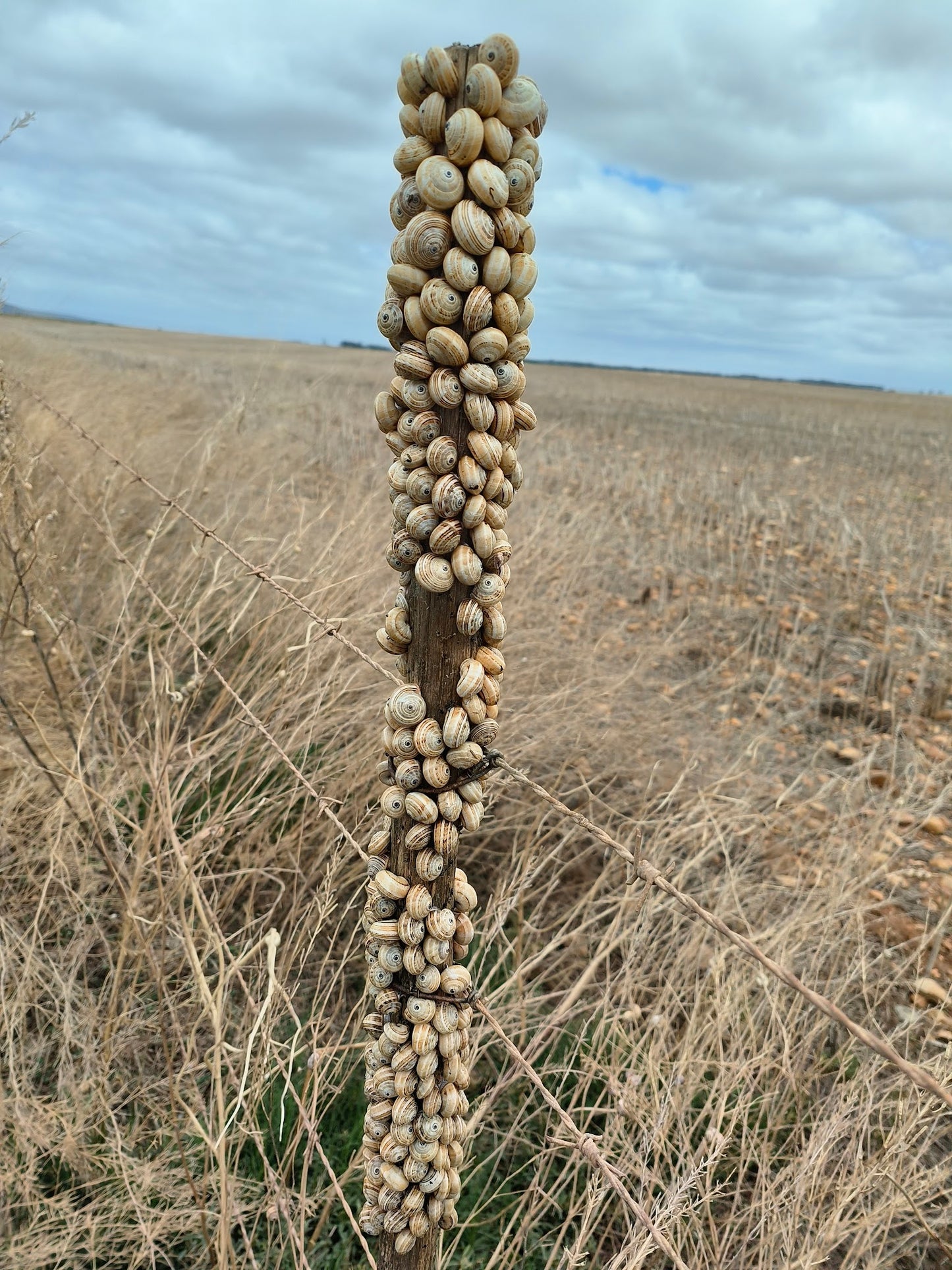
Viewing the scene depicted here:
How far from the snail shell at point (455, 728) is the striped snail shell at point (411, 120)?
0.67 m

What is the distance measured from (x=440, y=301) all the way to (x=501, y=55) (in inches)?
9.8

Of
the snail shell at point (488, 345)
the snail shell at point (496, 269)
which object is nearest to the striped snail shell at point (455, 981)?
the snail shell at point (488, 345)

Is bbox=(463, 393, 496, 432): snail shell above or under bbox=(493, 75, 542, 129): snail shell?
under

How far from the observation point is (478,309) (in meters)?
0.87

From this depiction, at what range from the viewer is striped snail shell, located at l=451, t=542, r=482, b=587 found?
0.94 metres

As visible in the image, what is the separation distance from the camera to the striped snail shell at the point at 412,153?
0.87 metres

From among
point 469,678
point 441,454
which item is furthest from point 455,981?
point 441,454

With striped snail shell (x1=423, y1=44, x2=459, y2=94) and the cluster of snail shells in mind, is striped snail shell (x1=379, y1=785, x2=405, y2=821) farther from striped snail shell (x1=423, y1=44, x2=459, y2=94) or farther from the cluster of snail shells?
striped snail shell (x1=423, y1=44, x2=459, y2=94)

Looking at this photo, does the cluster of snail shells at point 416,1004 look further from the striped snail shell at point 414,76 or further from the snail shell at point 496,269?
the striped snail shell at point 414,76

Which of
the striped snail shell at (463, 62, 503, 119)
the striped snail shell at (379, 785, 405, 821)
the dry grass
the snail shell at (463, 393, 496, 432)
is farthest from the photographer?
the dry grass

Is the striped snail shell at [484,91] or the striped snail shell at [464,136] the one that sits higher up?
the striped snail shell at [484,91]

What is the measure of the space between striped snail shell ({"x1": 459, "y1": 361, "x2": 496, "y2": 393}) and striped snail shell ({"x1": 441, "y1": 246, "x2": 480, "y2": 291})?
0.02 meters

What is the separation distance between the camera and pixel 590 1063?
193 centimetres

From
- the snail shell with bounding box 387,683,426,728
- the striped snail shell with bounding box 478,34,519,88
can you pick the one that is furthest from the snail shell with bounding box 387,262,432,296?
the snail shell with bounding box 387,683,426,728
